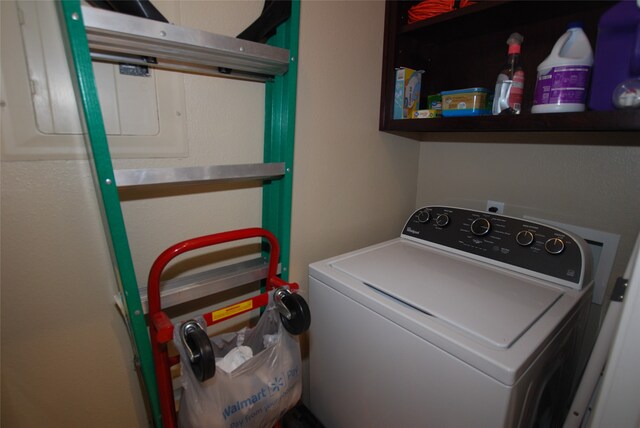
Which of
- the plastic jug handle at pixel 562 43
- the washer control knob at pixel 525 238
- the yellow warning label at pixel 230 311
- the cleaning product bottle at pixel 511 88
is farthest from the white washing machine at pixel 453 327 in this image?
the plastic jug handle at pixel 562 43

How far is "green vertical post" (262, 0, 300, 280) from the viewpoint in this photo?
0.94m

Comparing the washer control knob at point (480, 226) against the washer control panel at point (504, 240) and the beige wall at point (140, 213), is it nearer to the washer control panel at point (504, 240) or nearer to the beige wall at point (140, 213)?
the washer control panel at point (504, 240)

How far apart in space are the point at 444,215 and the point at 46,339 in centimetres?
145

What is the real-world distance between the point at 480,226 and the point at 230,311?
100 cm

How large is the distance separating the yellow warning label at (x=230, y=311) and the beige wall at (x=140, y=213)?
0.30 m

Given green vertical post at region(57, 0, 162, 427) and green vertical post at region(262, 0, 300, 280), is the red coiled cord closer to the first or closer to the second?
green vertical post at region(262, 0, 300, 280)

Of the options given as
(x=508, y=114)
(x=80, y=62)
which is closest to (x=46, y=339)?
(x=80, y=62)

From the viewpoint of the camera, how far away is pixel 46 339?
33.4 inches

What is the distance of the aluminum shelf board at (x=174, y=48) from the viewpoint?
0.66m

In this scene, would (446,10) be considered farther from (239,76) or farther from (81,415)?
(81,415)

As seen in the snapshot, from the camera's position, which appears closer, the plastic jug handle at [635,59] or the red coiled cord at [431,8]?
the plastic jug handle at [635,59]

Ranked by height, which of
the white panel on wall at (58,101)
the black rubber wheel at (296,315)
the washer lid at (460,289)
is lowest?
the black rubber wheel at (296,315)

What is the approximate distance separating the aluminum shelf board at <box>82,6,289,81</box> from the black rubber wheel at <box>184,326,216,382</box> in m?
0.71

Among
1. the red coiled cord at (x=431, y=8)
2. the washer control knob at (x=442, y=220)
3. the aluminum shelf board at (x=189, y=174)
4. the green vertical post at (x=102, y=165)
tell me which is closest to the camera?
the green vertical post at (x=102, y=165)
